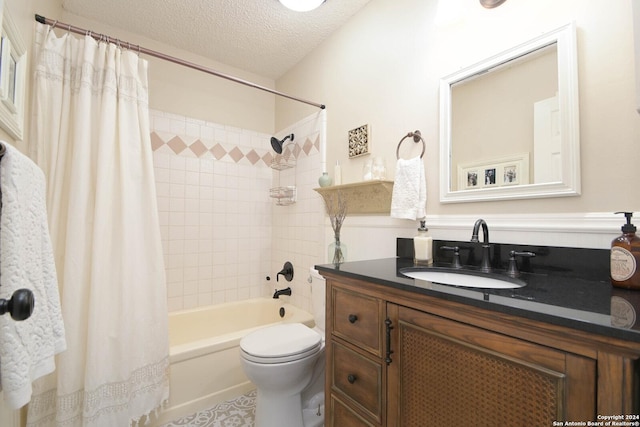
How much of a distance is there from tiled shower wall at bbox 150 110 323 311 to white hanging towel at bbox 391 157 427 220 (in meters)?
0.82

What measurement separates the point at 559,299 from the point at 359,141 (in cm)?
136

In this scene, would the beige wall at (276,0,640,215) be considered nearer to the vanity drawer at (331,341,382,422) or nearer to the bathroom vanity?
the bathroom vanity

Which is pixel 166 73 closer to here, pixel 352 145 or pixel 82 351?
pixel 352 145

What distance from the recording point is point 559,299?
664 millimetres

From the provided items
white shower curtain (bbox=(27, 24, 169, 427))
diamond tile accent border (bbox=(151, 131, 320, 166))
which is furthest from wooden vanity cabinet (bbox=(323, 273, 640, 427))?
diamond tile accent border (bbox=(151, 131, 320, 166))

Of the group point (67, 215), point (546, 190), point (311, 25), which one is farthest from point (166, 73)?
point (546, 190)

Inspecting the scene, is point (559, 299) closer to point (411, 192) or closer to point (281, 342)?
point (411, 192)

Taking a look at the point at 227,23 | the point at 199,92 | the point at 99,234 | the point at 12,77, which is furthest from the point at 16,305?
the point at 199,92

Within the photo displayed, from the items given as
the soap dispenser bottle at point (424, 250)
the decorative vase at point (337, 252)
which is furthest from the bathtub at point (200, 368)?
the soap dispenser bottle at point (424, 250)

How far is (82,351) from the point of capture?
4.39 ft

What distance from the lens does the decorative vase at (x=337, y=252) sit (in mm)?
1662

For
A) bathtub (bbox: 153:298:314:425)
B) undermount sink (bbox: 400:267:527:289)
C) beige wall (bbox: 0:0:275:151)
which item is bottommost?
bathtub (bbox: 153:298:314:425)

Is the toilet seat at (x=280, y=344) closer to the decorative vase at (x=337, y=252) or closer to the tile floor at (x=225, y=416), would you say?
the decorative vase at (x=337, y=252)

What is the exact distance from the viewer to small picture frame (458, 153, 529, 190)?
1.11 m
